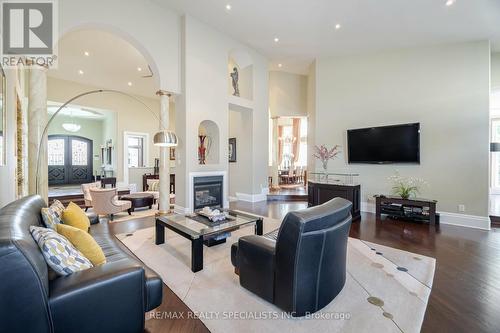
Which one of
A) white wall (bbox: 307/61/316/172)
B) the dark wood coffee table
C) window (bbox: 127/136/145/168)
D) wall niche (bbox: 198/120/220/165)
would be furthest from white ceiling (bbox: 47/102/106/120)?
white wall (bbox: 307/61/316/172)

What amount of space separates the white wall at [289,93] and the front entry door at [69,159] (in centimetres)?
986

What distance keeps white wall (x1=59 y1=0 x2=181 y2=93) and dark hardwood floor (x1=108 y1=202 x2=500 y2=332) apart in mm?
3500

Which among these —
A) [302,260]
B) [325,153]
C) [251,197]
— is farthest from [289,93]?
[302,260]

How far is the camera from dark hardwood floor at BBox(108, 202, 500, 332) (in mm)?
1890

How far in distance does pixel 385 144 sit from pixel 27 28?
725cm

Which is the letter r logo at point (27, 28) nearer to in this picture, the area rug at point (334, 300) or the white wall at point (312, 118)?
the area rug at point (334, 300)

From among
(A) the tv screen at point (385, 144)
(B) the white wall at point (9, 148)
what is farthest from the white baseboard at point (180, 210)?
(A) the tv screen at point (385, 144)

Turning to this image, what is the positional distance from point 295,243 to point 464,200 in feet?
17.0

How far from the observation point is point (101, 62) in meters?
6.52

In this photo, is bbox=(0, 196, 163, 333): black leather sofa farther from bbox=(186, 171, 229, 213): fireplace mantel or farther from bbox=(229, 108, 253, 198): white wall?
bbox=(229, 108, 253, 198): white wall

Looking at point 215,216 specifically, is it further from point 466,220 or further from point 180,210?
point 466,220

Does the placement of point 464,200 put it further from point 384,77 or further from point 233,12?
point 233,12

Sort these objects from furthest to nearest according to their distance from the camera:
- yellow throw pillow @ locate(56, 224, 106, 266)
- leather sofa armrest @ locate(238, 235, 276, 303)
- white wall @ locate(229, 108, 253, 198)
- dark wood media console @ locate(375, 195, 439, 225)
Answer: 1. white wall @ locate(229, 108, 253, 198)
2. dark wood media console @ locate(375, 195, 439, 225)
3. leather sofa armrest @ locate(238, 235, 276, 303)
4. yellow throw pillow @ locate(56, 224, 106, 266)

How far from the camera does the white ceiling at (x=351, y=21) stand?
14.0 feet
